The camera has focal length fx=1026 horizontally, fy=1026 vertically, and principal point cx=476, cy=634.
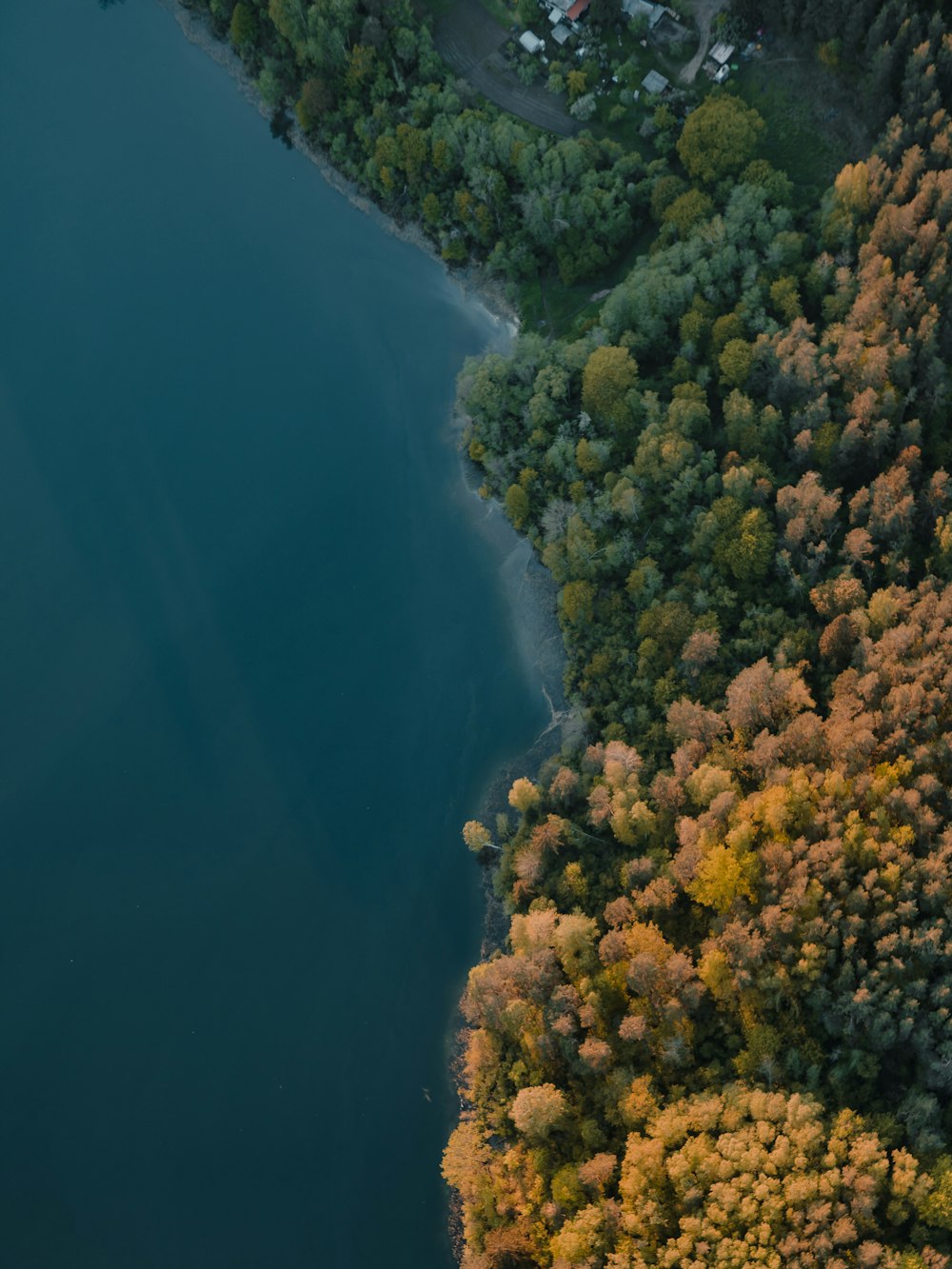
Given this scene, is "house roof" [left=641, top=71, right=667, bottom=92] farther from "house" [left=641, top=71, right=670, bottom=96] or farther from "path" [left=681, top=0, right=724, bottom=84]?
"path" [left=681, top=0, right=724, bottom=84]

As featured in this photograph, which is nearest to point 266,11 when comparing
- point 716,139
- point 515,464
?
point 716,139

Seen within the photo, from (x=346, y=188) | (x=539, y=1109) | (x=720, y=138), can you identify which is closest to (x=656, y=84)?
(x=720, y=138)

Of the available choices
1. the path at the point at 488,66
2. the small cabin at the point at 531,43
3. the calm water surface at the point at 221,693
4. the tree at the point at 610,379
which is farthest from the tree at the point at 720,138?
the calm water surface at the point at 221,693

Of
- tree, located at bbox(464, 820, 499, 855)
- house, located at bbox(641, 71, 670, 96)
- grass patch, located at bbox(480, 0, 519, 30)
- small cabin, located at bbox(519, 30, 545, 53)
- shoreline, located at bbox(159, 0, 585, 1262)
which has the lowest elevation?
tree, located at bbox(464, 820, 499, 855)

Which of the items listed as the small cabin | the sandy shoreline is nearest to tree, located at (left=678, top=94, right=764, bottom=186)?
the small cabin

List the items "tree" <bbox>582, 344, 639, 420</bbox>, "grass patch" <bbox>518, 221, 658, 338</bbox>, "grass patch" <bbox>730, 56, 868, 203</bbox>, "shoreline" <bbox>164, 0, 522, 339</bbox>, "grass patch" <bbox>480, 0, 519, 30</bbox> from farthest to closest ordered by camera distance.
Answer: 1. "grass patch" <bbox>480, 0, 519, 30</bbox>
2. "shoreline" <bbox>164, 0, 522, 339</bbox>
3. "grass patch" <bbox>518, 221, 658, 338</bbox>
4. "grass patch" <bbox>730, 56, 868, 203</bbox>
5. "tree" <bbox>582, 344, 639, 420</bbox>

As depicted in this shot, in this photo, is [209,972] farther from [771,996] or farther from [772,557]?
[772,557]

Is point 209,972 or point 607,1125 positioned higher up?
point 209,972
